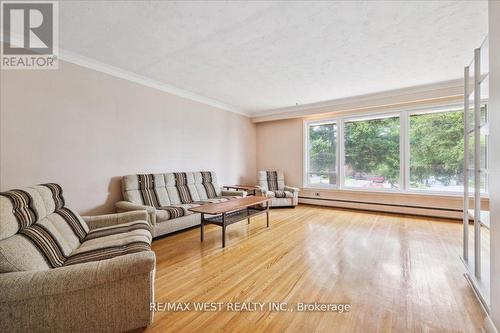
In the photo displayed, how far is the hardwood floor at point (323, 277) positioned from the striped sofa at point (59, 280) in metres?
0.34

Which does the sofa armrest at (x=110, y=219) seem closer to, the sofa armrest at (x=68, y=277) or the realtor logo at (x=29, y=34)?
the sofa armrest at (x=68, y=277)

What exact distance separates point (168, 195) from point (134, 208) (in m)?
0.81

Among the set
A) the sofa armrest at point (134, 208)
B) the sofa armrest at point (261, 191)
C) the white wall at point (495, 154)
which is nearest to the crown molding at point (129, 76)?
the sofa armrest at point (134, 208)

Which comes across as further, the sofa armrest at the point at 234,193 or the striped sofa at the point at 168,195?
the sofa armrest at the point at 234,193

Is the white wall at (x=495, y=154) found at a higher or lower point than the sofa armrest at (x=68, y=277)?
higher

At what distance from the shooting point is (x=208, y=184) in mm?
4652

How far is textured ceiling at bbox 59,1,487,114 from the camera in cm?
201

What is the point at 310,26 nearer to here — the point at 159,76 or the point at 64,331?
the point at 159,76

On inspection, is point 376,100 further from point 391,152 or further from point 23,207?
point 23,207

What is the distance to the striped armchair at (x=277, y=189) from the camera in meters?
5.36

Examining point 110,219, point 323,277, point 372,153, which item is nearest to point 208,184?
point 110,219

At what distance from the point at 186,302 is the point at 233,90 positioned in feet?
11.8

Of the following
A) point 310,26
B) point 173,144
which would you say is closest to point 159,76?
point 173,144

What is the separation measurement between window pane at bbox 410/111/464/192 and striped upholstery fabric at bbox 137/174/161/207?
505 centimetres
